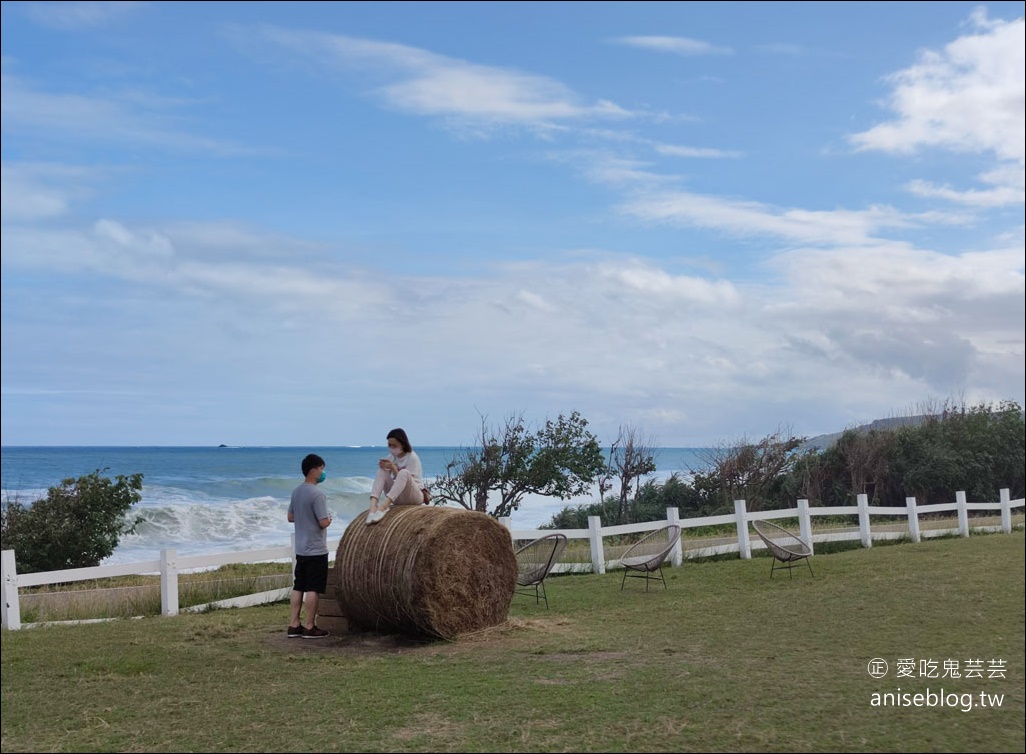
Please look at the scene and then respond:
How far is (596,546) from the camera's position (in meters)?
13.8

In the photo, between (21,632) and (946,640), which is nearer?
(946,640)

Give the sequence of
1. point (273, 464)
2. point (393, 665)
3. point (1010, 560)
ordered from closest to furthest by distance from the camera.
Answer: point (1010, 560) < point (393, 665) < point (273, 464)

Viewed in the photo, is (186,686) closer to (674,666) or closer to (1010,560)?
(674,666)

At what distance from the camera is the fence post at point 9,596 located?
9477 mm

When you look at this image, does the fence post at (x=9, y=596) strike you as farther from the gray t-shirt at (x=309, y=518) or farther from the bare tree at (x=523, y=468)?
the bare tree at (x=523, y=468)

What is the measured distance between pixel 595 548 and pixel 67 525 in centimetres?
822

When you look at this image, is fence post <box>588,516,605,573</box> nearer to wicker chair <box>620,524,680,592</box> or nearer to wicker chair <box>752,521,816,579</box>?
wicker chair <box>620,524,680,592</box>

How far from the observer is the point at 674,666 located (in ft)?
21.9

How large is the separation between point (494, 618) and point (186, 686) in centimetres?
318

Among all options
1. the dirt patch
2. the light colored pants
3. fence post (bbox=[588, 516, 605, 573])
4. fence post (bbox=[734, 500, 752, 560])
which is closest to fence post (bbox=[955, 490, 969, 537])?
fence post (bbox=[734, 500, 752, 560])

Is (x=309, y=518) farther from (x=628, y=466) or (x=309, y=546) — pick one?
(x=628, y=466)

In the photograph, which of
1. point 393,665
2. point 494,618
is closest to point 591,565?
point 494,618

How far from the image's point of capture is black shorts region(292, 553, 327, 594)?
8.88 meters

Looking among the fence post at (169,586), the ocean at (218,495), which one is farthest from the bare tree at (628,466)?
the fence post at (169,586)
